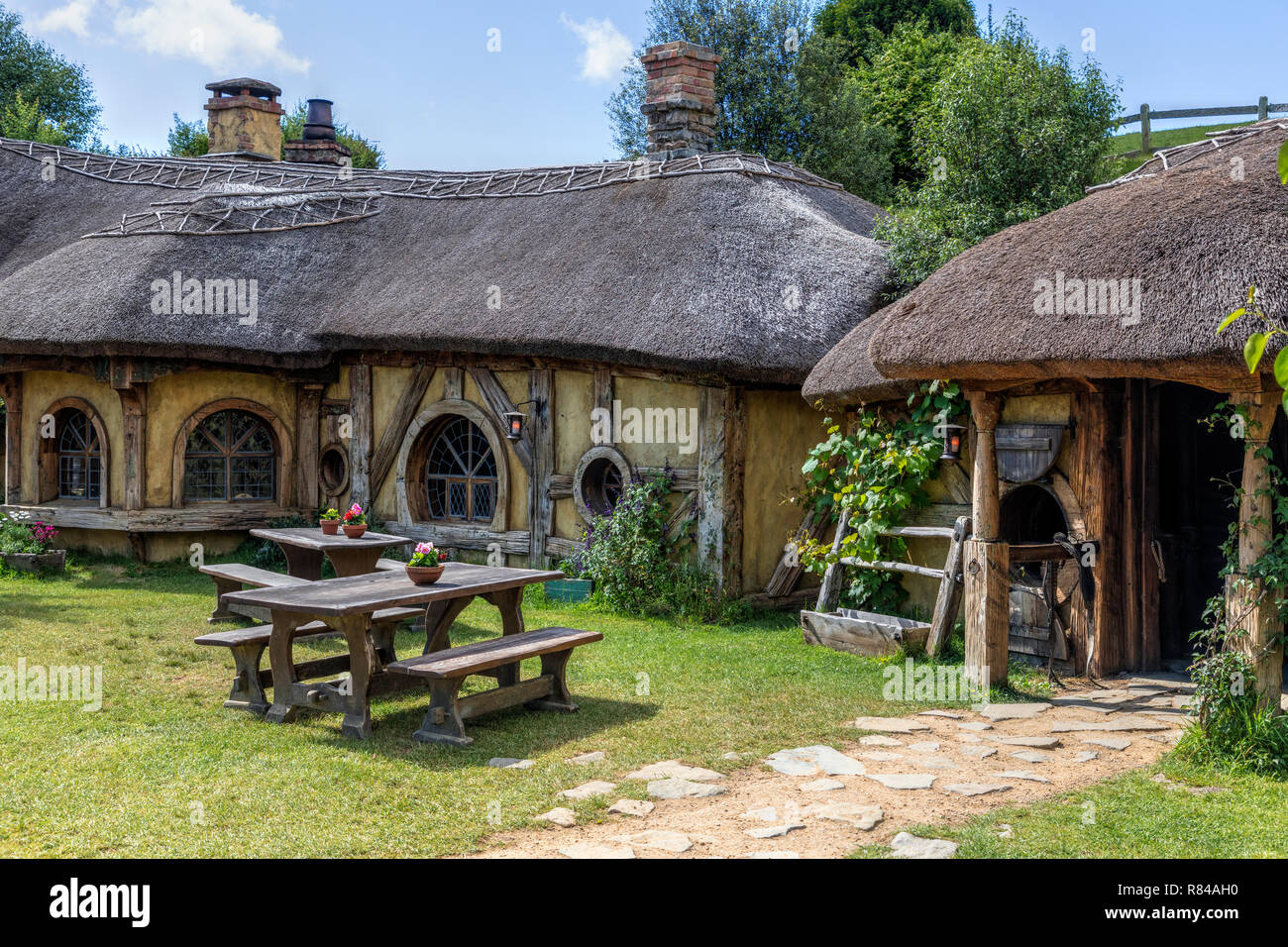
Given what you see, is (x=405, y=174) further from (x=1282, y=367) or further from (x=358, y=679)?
(x=1282, y=367)

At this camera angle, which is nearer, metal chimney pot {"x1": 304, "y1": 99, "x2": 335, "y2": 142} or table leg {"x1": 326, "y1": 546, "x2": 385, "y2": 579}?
table leg {"x1": 326, "y1": 546, "x2": 385, "y2": 579}

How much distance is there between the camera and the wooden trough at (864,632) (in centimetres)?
880

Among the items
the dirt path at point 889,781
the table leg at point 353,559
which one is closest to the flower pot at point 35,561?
the table leg at point 353,559

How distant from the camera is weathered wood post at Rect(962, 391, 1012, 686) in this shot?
308 inches

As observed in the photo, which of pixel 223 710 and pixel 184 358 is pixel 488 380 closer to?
pixel 184 358

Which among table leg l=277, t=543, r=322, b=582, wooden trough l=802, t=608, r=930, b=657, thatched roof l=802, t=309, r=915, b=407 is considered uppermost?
thatched roof l=802, t=309, r=915, b=407

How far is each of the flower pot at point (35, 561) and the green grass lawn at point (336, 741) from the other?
254 centimetres

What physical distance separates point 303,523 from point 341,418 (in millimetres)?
1352

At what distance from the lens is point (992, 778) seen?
19.6ft

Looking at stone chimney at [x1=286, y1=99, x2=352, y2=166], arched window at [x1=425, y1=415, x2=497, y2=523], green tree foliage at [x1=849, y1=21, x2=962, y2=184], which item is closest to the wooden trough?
arched window at [x1=425, y1=415, x2=497, y2=523]

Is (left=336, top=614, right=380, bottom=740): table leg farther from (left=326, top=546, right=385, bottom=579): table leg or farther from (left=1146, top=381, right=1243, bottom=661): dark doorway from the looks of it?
(left=1146, top=381, right=1243, bottom=661): dark doorway

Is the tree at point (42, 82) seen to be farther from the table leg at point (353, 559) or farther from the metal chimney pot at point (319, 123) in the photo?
the table leg at point (353, 559)

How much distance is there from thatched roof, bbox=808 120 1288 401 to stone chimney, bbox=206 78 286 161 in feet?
48.2

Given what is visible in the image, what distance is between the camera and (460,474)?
13453 millimetres
